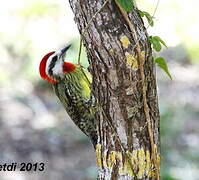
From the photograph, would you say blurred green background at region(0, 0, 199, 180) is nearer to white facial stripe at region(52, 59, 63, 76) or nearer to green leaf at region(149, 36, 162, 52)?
white facial stripe at region(52, 59, 63, 76)

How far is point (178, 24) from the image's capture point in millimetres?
8469

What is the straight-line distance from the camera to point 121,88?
2.47m

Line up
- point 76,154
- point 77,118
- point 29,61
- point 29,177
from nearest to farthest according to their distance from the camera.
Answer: point 77,118, point 29,177, point 76,154, point 29,61

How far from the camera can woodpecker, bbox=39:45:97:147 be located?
3850mm

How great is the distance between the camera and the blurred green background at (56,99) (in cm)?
620

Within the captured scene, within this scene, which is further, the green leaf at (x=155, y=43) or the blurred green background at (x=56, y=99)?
the blurred green background at (x=56, y=99)

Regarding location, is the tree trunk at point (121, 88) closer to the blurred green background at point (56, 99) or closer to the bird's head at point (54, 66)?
the bird's head at point (54, 66)

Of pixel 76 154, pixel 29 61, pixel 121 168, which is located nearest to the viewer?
pixel 121 168

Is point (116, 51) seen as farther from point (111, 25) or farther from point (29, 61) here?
point (29, 61)

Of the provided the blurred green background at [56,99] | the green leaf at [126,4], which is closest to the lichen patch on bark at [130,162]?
the green leaf at [126,4]

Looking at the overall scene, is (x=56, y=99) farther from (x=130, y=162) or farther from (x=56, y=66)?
(x=130, y=162)

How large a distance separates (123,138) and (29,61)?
5354 millimetres

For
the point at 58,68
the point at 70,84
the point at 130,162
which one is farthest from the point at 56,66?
the point at 130,162

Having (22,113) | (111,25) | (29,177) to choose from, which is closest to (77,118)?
(111,25)
